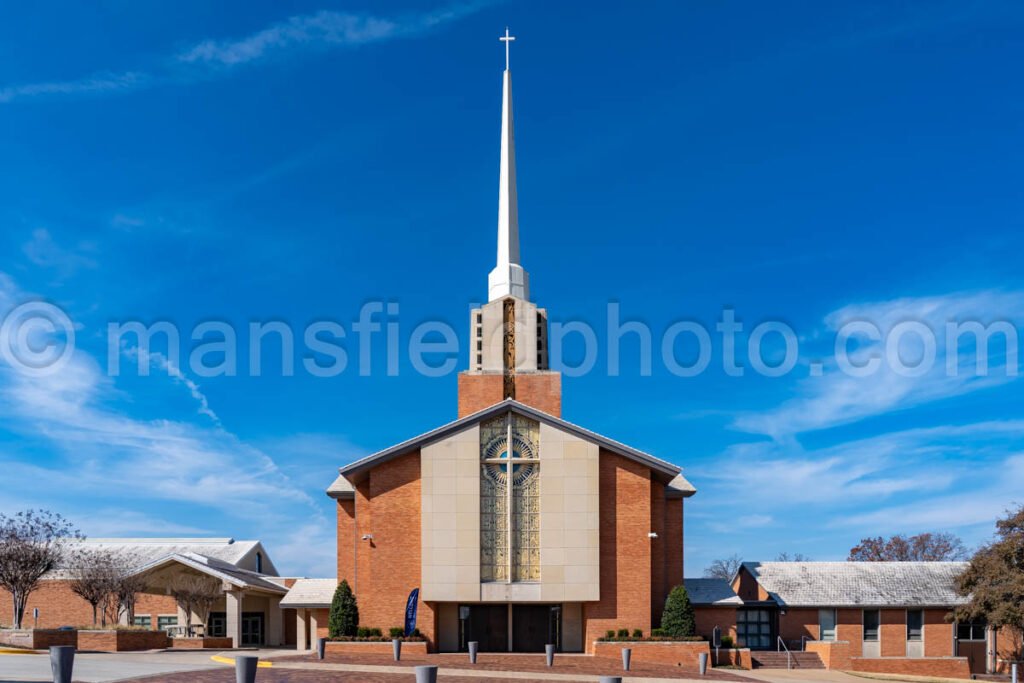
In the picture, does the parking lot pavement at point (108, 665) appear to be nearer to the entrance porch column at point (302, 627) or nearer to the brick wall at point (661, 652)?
the entrance porch column at point (302, 627)

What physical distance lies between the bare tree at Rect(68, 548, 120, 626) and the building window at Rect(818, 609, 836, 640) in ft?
111

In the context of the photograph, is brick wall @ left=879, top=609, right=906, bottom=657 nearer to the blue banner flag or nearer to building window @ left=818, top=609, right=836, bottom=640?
building window @ left=818, top=609, right=836, bottom=640

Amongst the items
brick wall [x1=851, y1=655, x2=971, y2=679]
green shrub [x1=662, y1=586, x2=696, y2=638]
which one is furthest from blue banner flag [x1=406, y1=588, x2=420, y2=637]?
brick wall [x1=851, y1=655, x2=971, y2=679]

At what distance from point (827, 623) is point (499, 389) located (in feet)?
63.6

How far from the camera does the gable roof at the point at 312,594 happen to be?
45.5 m

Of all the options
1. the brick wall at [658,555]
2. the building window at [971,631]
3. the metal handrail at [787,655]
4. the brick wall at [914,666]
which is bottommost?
the brick wall at [914,666]

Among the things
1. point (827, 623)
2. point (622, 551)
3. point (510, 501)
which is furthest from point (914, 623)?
point (510, 501)

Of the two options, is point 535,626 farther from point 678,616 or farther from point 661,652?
point 678,616

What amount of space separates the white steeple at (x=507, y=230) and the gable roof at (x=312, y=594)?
672 inches

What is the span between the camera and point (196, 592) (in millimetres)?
48188

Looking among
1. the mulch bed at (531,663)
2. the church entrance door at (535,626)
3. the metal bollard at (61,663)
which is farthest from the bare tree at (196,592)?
the metal bollard at (61,663)

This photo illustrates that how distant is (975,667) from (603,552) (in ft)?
63.5

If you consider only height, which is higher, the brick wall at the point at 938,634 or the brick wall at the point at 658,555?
the brick wall at the point at 658,555

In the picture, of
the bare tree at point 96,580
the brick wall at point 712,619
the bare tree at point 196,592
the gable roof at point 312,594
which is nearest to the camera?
the brick wall at point 712,619
